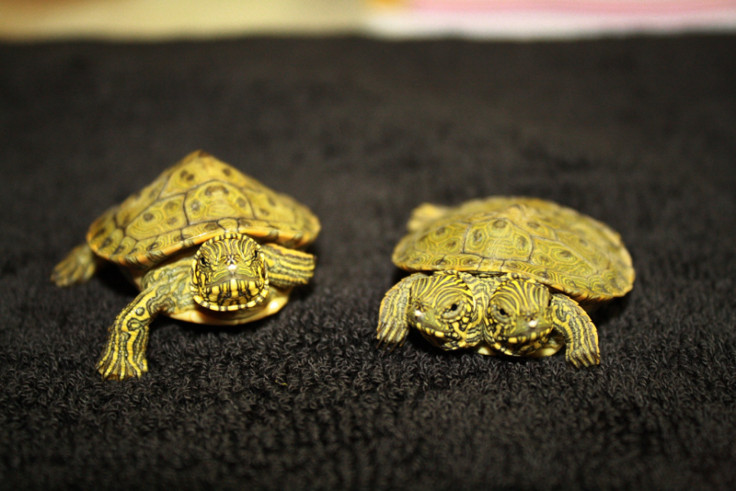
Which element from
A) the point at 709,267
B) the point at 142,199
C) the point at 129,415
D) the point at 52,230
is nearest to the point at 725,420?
the point at 709,267

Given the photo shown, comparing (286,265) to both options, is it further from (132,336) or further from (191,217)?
(132,336)

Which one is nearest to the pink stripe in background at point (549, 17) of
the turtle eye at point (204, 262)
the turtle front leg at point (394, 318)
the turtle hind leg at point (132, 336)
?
the turtle front leg at point (394, 318)

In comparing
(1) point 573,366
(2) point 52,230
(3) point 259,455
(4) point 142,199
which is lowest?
(3) point 259,455

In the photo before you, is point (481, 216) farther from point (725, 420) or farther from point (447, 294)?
point (725, 420)

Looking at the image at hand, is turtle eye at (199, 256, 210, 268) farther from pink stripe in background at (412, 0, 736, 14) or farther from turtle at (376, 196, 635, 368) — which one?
pink stripe in background at (412, 0, 736, 14)

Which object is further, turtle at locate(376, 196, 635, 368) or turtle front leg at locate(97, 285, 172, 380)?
turtle front leg at locate(97, 285, 172, 380)

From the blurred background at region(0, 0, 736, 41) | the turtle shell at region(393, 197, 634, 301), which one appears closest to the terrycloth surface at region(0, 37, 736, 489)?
the turtle shell at region(393, 197, 634, 301)

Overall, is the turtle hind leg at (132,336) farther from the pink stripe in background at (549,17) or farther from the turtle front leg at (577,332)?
the pink stripe in background at (549,17)
